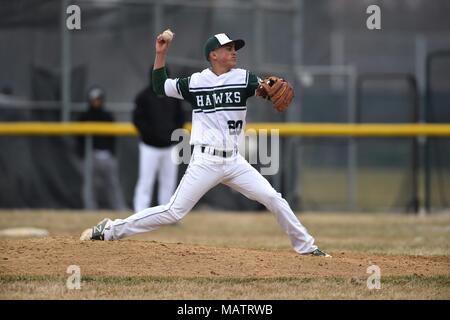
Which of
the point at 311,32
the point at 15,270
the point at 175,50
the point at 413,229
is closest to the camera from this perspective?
the point at 15,270

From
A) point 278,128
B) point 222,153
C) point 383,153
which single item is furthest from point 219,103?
point 383,153

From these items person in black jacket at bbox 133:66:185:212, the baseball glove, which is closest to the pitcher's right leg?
the baseball glove

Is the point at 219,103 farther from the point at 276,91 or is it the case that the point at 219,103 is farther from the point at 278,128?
the point at 278,128

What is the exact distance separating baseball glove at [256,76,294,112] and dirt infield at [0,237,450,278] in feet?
4.52

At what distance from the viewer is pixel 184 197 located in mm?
7945

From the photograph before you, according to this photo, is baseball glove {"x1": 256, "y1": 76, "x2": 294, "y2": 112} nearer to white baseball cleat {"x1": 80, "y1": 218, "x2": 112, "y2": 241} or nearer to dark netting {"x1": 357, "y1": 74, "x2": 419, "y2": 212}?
white baseball cleat {"x1": 80, "y1": 218, "x2": 112, "y2": 241}

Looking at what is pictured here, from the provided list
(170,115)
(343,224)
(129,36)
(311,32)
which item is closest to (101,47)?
(129,36)

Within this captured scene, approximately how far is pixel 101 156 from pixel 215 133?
7.60 m

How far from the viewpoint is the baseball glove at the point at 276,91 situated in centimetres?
796

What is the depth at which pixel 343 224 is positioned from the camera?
13.6m

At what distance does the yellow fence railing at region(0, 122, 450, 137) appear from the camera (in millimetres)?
14922
